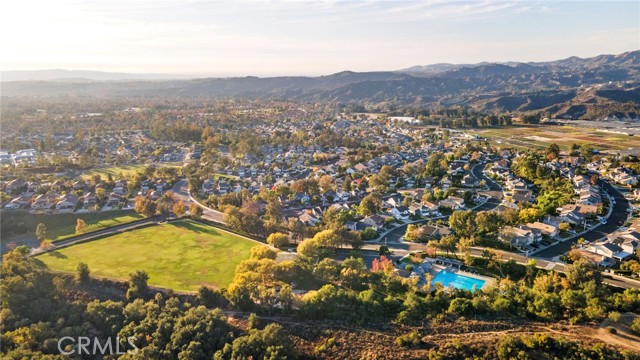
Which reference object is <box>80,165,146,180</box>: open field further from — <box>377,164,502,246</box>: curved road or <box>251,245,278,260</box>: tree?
<box>377,164,502,246</box>: curved road

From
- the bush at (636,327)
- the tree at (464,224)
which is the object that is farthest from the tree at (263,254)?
the bush at (636,327)

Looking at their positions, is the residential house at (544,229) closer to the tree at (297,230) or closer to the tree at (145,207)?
the tree at (297,230)

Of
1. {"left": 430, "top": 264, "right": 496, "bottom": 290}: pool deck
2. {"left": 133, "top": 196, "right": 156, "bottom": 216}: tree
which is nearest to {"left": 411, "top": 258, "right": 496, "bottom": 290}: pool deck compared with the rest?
{"left": 430, "top": 264, "right": 496, "bottom": 290}: pool deck

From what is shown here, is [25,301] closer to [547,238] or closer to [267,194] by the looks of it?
[267,194]

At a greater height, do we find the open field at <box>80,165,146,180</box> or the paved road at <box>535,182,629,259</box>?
the open field at <box>80,165,146,180</box>

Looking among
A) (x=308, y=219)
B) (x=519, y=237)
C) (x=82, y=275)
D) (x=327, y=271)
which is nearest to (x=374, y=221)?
(x=308, y=219)

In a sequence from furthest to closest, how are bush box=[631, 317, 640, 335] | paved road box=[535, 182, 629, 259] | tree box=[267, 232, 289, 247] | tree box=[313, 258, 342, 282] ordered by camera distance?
tree box=[267, 232, 289, 247], paved road box=[535, 182, 629, 259], tree box=[313, 258, 342, 282], bush box=[631, 317, 640, 335]

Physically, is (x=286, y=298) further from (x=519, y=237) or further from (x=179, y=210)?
(x=179, y=210)
